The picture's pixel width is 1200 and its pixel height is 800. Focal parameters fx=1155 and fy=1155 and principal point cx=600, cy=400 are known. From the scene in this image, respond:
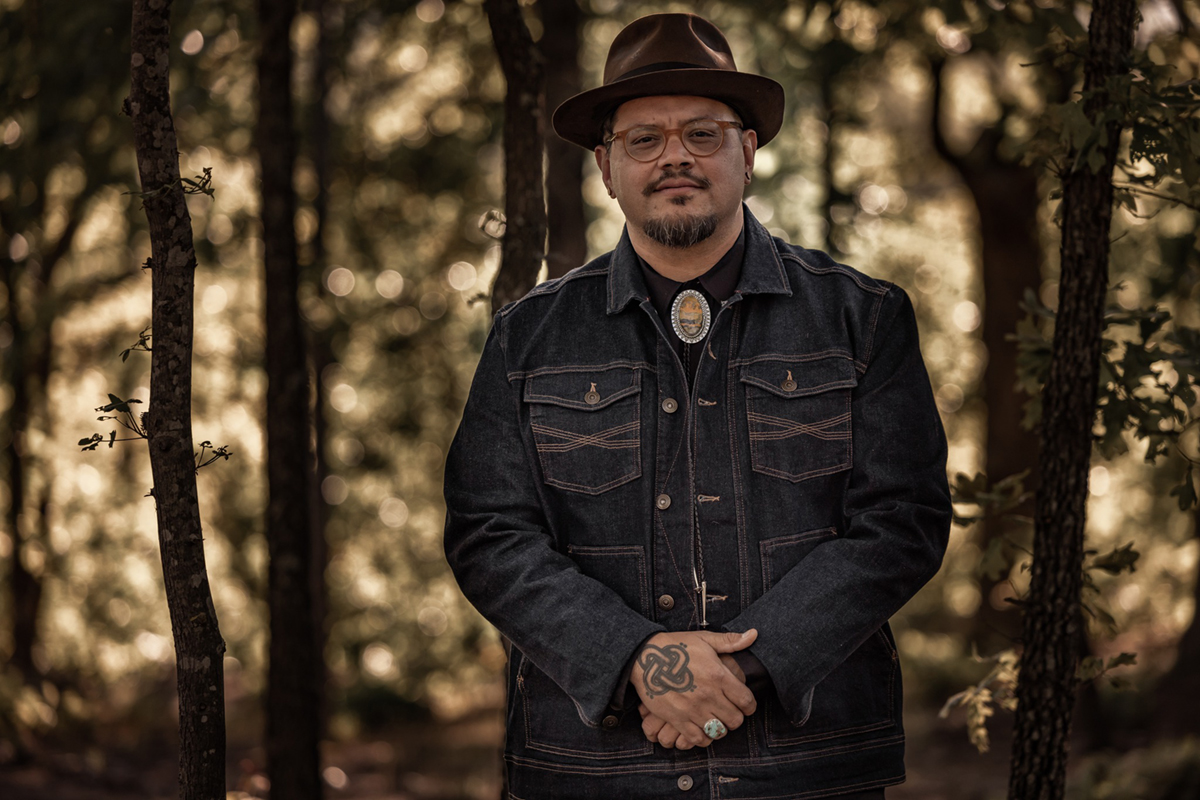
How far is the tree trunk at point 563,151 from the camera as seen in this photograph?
6.30 m

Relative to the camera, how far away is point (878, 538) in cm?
273

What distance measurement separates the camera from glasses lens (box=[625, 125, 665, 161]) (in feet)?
9.82

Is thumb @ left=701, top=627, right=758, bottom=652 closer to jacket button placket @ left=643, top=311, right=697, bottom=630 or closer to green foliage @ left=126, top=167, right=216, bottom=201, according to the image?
jacket button placket @ left=643, top=311, right=697, bottom=630

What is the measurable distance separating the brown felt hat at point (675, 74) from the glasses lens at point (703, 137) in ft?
0.30

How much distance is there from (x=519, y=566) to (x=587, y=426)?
1.33 ft

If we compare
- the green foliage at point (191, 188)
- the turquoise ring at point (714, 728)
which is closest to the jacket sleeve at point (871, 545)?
the turquoise ring at point (714, 728)

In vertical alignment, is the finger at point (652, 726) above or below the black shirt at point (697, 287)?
below

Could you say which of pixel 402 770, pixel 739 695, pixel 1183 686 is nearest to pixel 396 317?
pixel 402 770

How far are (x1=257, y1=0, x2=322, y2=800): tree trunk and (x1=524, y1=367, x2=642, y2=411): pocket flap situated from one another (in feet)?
8.77

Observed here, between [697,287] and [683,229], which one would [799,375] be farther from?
[683,229]

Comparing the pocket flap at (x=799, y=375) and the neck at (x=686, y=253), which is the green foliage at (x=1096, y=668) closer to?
the pocket flap at (x=799, y=375)

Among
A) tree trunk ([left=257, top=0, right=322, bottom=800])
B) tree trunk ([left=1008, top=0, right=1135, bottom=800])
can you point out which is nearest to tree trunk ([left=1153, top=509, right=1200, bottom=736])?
tree trunk ([left=1008, top=0, right=1135, bottom=800])

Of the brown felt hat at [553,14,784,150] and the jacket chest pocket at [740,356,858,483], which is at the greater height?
the brown felt hat at [553,14,784,150]

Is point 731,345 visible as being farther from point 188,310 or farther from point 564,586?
point 188,310
